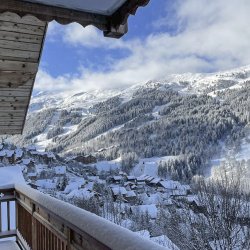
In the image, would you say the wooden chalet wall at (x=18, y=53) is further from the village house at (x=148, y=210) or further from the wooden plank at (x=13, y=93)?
the village house at (x=148, y=210)

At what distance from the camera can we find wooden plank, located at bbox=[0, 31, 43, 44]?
354 cm

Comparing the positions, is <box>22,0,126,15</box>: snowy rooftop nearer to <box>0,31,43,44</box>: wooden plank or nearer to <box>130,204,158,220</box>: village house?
<box>0,31,43,44</box>: wooden plank

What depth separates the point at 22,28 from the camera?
3.59 meters

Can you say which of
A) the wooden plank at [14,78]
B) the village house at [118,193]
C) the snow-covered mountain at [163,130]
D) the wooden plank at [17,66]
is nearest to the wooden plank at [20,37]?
the wooden plank at [17,66]

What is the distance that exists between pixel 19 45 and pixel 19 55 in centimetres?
12

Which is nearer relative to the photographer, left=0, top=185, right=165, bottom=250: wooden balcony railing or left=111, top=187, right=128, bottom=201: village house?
left=0, top=185, right=165, bottom=250: wooden balcony railing

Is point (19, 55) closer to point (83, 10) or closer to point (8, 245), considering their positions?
point (83, 10)

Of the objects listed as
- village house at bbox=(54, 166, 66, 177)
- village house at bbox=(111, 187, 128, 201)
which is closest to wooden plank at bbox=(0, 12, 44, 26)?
village house at bbox=(111, 187, 128, 201)

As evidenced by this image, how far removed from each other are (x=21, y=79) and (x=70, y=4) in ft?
6.70

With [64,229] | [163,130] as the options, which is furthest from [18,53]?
[163,130]

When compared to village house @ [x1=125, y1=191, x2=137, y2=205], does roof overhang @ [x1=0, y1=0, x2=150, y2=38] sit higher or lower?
higher

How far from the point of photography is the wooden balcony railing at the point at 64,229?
4.13 feet

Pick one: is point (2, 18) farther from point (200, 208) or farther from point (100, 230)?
point (200, 208)

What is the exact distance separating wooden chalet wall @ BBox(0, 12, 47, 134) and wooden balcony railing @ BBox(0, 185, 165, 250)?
119 centimetres
